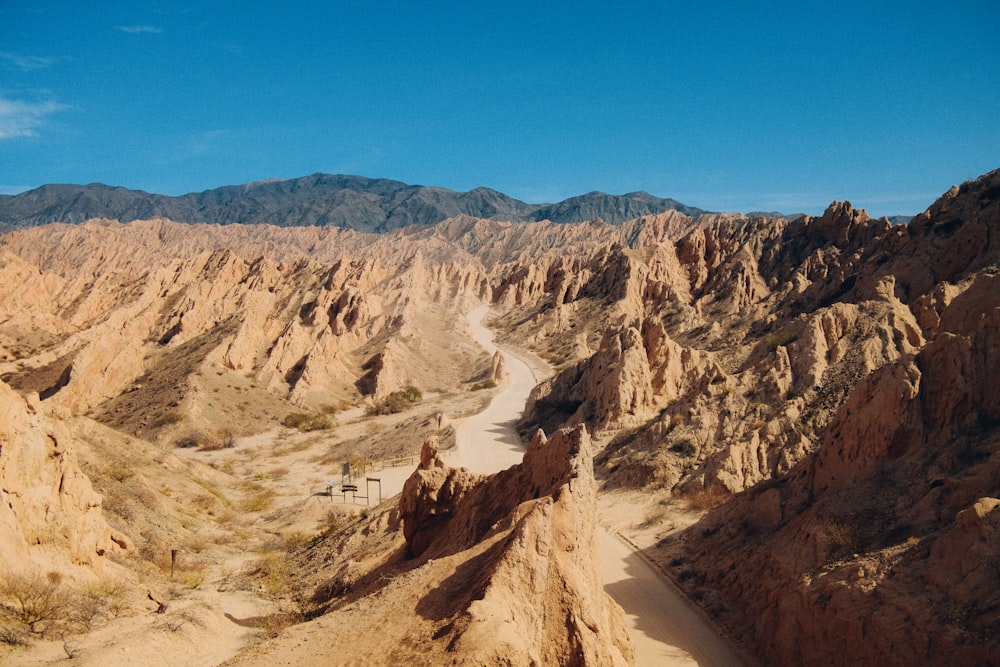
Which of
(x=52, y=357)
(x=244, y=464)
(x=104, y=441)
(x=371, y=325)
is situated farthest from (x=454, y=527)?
(x=371, y=325)

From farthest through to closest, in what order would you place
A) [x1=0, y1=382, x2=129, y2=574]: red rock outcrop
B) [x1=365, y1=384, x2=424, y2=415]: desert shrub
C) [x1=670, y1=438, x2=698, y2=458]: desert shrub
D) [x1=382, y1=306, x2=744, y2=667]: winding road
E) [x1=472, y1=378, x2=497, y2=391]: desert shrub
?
[x1=472, y1=378, x2=497, y2=391]: desert shrub → [x1=365, y1=384, x2=424, y2=415]: desert shrub → [x1=670, y1=438, x2=698, y2=458]: desert shrub → [x1=382, y1=306, x2=744, y2=667]: winding road → [x1=0, y1=382, x2=129, y2=574]: red rock outcrop

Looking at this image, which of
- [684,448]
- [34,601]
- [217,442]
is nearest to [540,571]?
[34,601]

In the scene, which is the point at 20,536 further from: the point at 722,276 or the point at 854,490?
the point at 722,276

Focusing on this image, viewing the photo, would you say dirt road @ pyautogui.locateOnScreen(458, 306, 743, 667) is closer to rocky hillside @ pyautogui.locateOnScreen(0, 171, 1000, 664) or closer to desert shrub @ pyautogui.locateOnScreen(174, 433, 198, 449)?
rocky hillside @ pyautogui.locateOnScreen(0, 171, 1000, 664)

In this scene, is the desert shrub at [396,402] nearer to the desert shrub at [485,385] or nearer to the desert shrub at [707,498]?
the desert shrub at [485,385]

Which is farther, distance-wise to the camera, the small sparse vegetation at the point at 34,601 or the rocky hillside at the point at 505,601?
the small sparse vegetation at the point at 34,601

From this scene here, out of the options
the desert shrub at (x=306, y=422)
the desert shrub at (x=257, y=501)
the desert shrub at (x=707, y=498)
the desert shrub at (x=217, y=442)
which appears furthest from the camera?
the desert shrub at (x=306, y=422)

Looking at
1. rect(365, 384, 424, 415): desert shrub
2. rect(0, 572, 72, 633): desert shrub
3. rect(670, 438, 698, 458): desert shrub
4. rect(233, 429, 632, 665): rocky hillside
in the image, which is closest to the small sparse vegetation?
rect(0, 572, 72, 633): desert shrub

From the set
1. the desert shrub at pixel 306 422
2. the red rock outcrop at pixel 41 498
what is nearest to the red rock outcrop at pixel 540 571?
the red rock outcrop at pixel 41 498

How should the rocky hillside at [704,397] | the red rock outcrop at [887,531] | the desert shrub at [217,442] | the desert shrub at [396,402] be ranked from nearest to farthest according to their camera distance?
the red rock outcrop at [887,531] < the rocky hillside at [704,397] < the desert shrub at [217,442] < the desert shrub at [396,402]
